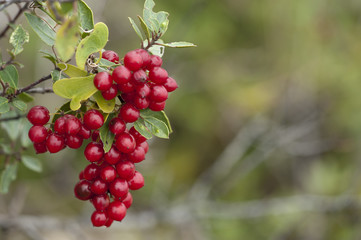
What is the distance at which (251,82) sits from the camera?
3861mm

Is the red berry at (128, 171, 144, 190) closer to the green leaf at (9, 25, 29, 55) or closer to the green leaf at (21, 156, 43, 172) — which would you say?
the green leaf at (9, 25, 29, 55)

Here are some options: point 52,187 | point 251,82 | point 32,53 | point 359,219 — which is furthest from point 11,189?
point 359,219

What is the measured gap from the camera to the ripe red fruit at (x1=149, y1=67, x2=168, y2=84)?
3.30 ft

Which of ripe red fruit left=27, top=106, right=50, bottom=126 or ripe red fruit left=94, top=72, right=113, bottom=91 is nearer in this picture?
ripe red fruit left=94, top=72, right=113, bottom=91

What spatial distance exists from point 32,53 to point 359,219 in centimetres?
306

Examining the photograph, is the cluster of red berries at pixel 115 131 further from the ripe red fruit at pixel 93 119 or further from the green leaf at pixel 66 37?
the green leaf at pixel 66 37

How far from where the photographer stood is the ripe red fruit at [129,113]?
1.00m

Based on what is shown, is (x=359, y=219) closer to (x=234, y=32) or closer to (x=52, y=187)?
(x=234, y=32)

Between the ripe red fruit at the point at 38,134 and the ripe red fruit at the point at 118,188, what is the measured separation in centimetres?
23

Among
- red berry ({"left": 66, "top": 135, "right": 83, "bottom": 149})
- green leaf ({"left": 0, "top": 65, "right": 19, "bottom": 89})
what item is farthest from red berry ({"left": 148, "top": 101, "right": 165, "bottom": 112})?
green leaf ({"left": 0, "top": 65, "right": 19, "bottom": 89})

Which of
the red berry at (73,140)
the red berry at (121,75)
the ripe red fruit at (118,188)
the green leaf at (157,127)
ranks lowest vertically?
the ripe red fruit at (118,188)

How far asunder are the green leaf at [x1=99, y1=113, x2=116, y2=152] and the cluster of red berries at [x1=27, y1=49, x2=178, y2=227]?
14mm

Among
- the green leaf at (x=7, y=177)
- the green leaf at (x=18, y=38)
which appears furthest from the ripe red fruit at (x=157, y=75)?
the green leaf at (x=7, y=177)

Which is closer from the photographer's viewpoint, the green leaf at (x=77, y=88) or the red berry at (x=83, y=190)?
the green leaf at (x=77, y=88)
